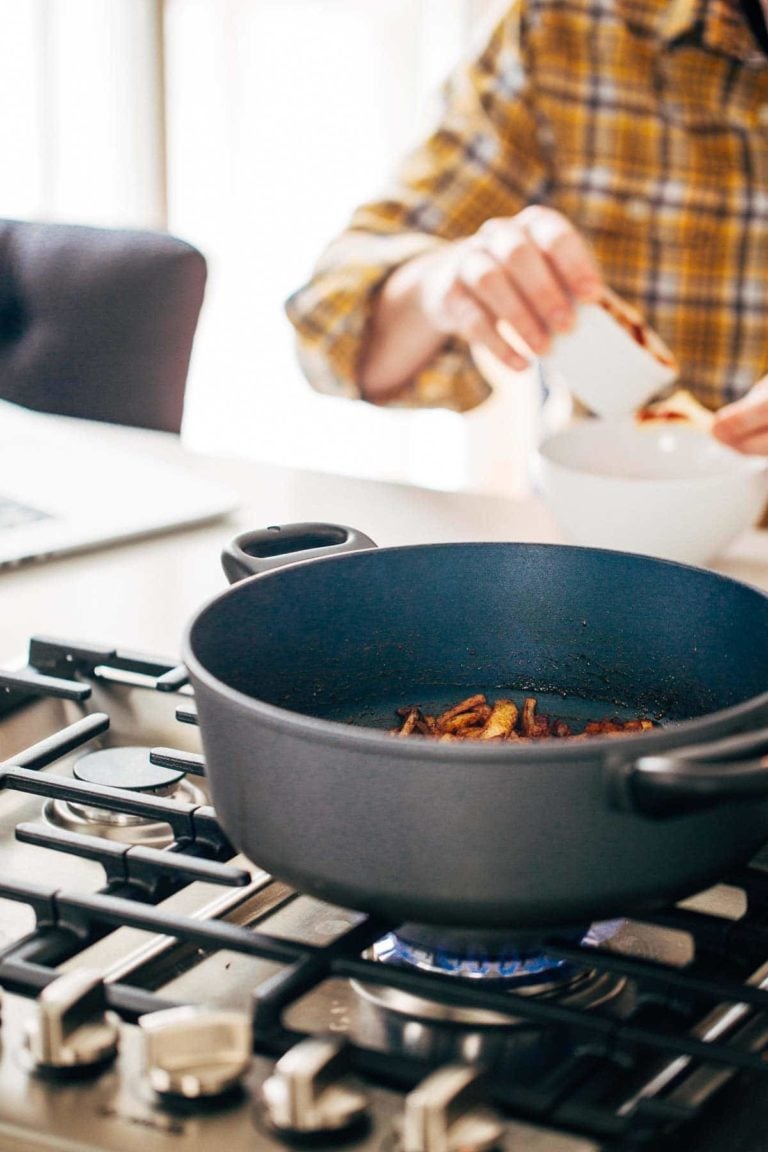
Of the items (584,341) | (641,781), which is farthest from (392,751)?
(584,341)

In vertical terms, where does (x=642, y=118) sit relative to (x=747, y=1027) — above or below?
above

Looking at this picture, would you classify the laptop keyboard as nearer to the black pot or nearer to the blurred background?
the black pot

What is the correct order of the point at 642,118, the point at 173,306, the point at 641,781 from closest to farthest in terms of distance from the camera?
1. the point at 641,781
2. the point at 173,306
3. the point at 642,118

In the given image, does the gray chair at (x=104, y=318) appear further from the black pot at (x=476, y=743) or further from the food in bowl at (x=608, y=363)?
the black pot at (x=476, y=743)

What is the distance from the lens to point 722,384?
175 centimetres

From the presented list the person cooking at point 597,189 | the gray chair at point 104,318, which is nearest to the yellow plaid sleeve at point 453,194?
the person cooking at point 597,189

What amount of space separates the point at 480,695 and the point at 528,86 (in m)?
1.25

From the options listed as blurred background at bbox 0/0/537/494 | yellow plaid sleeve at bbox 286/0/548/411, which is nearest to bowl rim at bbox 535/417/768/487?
yellow plaid sleeve at bbox 286/0/548/411

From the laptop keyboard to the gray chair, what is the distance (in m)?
0.43

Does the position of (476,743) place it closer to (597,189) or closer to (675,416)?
(675,416)

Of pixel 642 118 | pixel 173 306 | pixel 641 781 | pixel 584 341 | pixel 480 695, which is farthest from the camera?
pixel 642 118

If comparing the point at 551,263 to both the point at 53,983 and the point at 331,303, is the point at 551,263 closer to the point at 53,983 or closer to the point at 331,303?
the point at 331,303

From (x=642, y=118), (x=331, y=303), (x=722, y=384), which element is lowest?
(x=722, y=384)

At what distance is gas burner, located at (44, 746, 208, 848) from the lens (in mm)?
623
